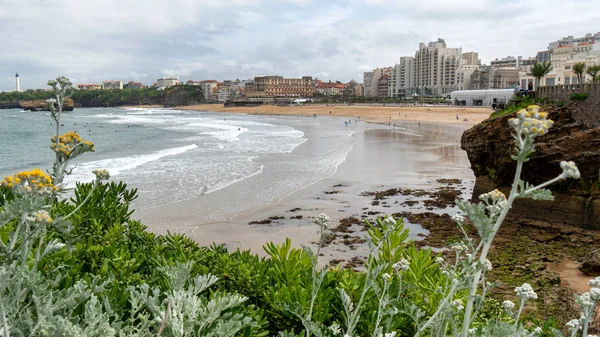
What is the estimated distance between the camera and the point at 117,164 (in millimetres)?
32906

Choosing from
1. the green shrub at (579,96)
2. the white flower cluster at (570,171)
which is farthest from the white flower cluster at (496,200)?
the green shrub at (579,96)

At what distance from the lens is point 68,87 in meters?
5.07

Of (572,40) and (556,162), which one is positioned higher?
(572,40)

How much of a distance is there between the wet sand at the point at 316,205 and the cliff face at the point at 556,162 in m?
2.76

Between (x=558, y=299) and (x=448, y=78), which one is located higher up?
(x=448, y=78)

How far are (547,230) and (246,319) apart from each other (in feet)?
50.0

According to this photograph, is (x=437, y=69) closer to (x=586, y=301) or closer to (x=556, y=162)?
(x=556, y=162)

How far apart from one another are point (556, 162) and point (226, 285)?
→ 15.1 metres

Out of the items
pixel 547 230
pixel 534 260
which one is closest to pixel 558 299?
pixel 534 260

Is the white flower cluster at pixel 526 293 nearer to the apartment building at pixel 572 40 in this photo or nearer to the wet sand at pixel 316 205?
the wet sand at pixel 316 205

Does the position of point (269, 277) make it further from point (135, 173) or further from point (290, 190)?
point (135, 173)

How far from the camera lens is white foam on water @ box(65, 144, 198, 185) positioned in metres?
27.3

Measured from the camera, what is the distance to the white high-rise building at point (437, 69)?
173125 mm

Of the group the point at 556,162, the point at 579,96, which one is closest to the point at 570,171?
the point at 556,162
